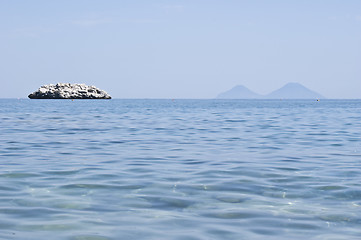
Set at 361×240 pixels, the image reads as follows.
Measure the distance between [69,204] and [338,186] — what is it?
6445mm

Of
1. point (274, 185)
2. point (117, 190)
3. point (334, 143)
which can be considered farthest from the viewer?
point (334, 143)

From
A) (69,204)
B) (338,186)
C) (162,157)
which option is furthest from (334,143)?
(69,204)

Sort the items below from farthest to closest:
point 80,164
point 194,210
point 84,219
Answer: point 80,164
point 194,210
point 84,219

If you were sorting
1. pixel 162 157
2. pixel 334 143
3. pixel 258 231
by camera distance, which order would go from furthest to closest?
pixel 334 143, pixel 162 157, pixel 258 231

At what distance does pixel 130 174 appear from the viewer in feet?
40.7

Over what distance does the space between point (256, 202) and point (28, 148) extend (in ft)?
40.9

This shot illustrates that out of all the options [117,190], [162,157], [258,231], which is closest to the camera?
[258,231]

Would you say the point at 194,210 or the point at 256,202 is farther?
the point at 256,202

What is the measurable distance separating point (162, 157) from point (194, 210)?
7560mm

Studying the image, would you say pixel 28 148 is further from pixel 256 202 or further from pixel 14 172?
pixel 256 202

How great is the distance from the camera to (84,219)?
7.77 m

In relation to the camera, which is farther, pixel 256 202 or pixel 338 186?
pixel 338 186

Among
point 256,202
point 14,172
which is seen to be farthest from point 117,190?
point 14,172

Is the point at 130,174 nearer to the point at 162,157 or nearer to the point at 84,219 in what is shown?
the point at 162,157
